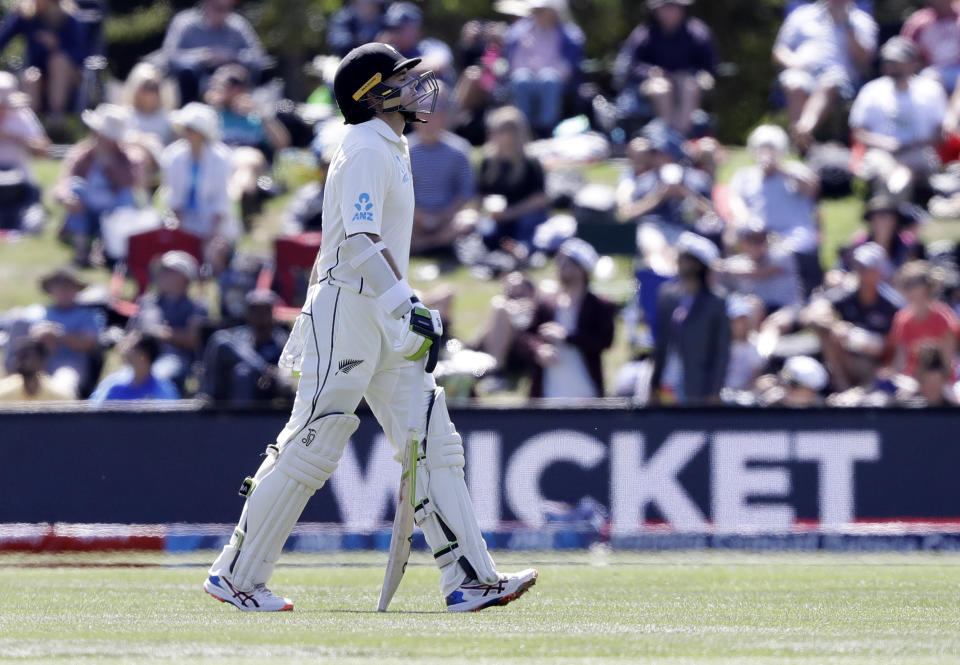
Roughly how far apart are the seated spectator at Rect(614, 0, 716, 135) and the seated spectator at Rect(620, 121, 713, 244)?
1.81m

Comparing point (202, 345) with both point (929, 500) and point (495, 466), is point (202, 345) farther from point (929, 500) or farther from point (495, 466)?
point (929, 500)

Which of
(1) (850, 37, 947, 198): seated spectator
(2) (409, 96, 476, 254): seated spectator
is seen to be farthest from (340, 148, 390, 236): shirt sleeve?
(1) (850, 37, 947, 198): seated spectator

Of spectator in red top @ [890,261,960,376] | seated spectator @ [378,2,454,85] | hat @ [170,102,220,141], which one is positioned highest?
seated spectator @ [378,2,454,85]

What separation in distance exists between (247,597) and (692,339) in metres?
5.50

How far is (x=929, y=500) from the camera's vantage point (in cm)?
1062

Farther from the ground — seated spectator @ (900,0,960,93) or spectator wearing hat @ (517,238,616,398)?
seated spectator @ (900,0,960,93)

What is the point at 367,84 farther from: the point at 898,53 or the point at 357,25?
the point at 357,25

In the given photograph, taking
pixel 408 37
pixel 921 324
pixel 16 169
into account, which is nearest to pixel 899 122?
pixel 921 324

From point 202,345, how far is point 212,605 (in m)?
6.44

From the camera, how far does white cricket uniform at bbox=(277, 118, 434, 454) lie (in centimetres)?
666

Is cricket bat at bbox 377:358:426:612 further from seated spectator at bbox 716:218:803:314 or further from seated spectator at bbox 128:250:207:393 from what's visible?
seated spectator at bbox 716:218:803:314

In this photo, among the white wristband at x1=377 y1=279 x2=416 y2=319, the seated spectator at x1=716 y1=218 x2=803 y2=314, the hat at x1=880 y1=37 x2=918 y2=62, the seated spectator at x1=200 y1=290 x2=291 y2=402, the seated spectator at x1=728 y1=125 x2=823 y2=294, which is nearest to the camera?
the white wristband at x1=377 y1=279 x2=416 y2=319

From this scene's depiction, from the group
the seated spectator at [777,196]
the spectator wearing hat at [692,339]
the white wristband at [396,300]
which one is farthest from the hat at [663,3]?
the white wristband at [396,300]

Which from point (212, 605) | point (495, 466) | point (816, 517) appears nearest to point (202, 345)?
Result: point (495, 466)
